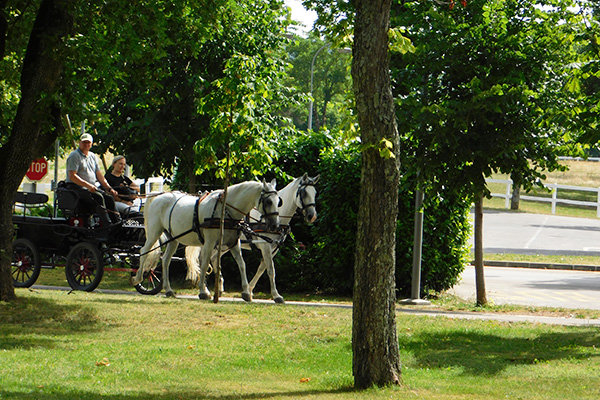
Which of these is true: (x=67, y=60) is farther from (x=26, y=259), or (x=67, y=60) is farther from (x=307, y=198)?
(x=307, y=198)

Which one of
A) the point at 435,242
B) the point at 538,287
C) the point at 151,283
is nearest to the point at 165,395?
the point at 151,283

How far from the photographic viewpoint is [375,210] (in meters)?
8.23

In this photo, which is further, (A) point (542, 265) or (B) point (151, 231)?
(A) point (542, 265)

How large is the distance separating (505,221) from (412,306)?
2292cm

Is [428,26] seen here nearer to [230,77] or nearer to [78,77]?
[230,77]

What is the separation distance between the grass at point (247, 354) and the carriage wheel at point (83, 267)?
1359 millimetres

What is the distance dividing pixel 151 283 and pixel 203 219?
3533 mm

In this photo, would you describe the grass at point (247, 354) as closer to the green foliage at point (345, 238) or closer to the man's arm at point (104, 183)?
the man's arm at point (104, 183)

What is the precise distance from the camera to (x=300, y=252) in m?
Answer: 18.7

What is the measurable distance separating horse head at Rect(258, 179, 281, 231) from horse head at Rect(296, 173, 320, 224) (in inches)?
31.7

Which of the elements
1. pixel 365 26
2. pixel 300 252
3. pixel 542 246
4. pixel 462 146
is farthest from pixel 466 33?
pixel 542 246

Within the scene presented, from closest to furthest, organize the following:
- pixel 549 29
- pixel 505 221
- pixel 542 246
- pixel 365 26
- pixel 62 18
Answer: pixel 365 26, pixel 62 18, pixel 549 29, pixel 542 246, pixel 505 221

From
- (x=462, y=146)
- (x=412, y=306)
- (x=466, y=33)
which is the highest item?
(x=466, y=33)

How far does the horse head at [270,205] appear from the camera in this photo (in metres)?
15.2
